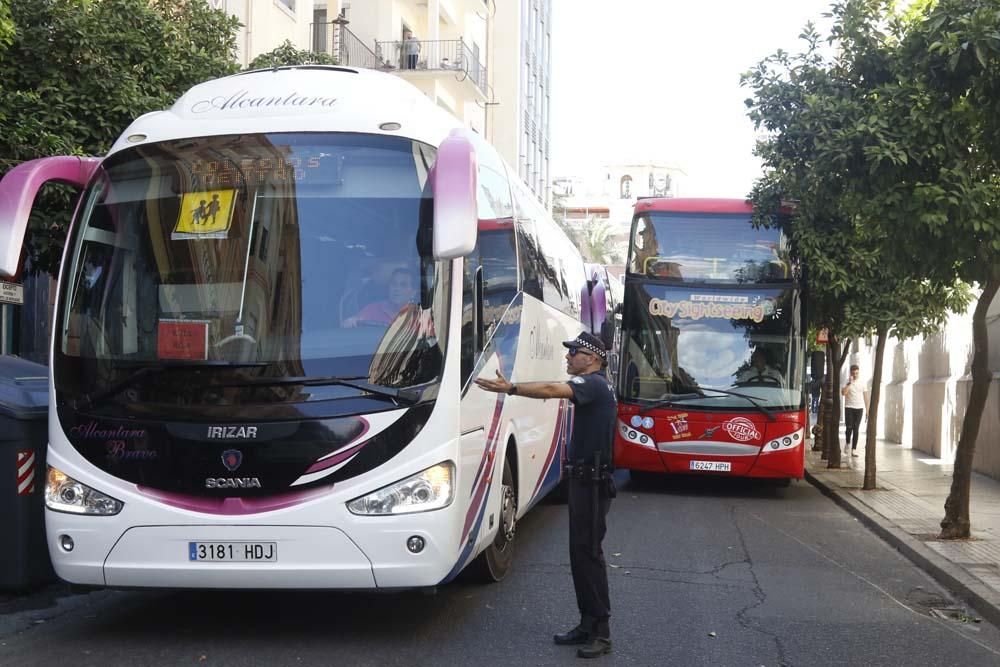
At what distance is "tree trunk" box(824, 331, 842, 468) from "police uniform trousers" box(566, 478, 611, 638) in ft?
43.2

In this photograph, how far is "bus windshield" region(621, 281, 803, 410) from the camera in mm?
15531

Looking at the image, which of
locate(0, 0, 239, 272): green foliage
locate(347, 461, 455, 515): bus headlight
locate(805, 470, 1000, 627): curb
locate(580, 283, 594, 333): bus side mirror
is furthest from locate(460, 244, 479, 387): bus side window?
locate(580, 283, 594, 333): bus side mirror

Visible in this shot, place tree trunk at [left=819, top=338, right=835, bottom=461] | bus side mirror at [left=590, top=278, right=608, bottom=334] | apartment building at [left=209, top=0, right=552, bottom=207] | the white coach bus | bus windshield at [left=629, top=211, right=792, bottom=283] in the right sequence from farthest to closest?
apartment building at [left=209, top=0, right=552, bottom=207] < tree trunk at [left=819, top=338, right=835, bottom=461] < bus side mirror at [left=590, top=278, right=608, bottom=334] < bus windshield at [left=629, top=211, right=792, bottom=283] < the white coach bus

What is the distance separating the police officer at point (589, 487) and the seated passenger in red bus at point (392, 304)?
0.62 m

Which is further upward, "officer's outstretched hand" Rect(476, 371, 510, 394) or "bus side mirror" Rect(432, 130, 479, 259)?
"bus side mirror" Rect(432, 130, 479, 259)

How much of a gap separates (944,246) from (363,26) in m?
23.0

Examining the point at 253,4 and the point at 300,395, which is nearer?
the point at 300,395

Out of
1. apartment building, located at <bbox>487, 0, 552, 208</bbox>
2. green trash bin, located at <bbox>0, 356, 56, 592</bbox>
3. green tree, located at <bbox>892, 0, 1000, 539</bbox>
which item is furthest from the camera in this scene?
apartment building, located at <bbox>487, 0, 552, 208</bbox>

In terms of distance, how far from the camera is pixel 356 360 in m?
6.76

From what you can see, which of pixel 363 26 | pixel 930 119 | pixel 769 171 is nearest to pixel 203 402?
pixel 930 119

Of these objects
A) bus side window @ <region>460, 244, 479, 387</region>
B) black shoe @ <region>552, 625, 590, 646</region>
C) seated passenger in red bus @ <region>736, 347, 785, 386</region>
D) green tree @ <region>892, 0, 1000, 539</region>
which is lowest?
black shoe @ <region>552, 625, 590, 646</region>

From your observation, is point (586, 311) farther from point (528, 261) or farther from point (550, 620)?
point (550, 620)

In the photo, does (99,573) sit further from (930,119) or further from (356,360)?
(930,119)

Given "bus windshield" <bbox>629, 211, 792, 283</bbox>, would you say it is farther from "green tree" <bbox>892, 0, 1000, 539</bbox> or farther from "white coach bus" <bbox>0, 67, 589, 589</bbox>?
"white coach bus" <bbox>0, 67, 589, 589</bbox>
